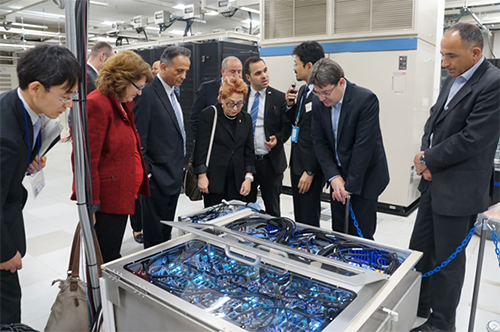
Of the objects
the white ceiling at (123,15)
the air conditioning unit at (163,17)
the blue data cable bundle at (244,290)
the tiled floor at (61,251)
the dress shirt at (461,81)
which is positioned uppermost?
the white ceiling at (123,15)

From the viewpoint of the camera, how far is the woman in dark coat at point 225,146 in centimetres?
242

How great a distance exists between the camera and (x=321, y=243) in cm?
161

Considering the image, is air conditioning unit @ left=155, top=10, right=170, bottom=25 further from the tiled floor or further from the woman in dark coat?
the woman in dark coat

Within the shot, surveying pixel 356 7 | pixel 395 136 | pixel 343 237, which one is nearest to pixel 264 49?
pixel 356 7

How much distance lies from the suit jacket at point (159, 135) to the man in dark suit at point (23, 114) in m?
0.94

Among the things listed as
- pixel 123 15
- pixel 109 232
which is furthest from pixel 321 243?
pixel 123 15

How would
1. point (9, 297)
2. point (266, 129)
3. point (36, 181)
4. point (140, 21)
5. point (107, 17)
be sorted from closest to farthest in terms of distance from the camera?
1. point (9, 297)
2. point (36, 181)
3. point (266, 129)
4. point (140, 21)
5. point (107, 17)

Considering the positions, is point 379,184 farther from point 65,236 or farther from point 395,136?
point 65,236

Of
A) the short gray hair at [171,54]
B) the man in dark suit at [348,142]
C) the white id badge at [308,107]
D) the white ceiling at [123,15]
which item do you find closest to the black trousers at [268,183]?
the white id badge at [308,107]

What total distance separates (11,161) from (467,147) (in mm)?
2033

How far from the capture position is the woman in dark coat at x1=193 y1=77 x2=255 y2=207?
95.3 inches

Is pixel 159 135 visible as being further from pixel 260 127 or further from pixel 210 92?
pixel 210 92

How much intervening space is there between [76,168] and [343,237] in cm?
119

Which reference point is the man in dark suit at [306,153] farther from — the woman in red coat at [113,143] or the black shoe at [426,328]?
the woman in red coat at [113,143]
